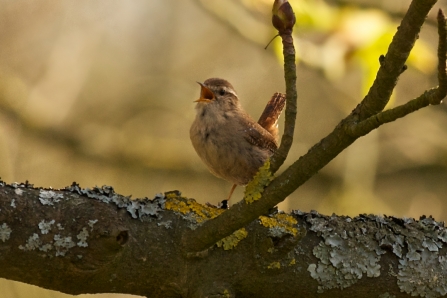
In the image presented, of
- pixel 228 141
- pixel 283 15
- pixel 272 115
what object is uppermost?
pixel 272 115

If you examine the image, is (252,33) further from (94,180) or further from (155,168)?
(94,180)

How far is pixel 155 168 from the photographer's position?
532 centimetres

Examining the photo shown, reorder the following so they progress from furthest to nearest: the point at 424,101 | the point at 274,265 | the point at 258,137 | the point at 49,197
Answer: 1. the point at 258,137
2. the point at 274,265
3. the point at 49,197
4. the point at 424,101

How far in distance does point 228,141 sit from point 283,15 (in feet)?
7.77

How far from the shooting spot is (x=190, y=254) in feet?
8.02

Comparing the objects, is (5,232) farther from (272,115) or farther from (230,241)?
(272,115)

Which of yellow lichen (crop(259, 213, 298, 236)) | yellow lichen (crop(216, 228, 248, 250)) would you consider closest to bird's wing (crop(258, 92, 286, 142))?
yellow lichen (crop(259, 213, 298, 236))

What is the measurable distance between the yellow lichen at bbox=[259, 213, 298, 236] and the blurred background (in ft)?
4.20

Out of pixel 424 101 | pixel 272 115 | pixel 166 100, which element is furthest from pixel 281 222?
pixel 166 100

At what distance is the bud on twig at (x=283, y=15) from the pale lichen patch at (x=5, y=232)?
115cm

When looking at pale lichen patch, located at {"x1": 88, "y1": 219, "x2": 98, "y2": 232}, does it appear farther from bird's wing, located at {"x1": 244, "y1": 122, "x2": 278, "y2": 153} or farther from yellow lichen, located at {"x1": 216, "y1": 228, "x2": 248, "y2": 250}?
bird's wing, located at {"x1": 244, "y1": 122, "x2": 278, "y2": 153}

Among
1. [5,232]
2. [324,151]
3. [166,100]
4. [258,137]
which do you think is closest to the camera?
[324,151]

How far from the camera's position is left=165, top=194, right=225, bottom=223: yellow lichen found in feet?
8.55

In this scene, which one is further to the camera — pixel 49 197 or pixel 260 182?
pixel 49 197
